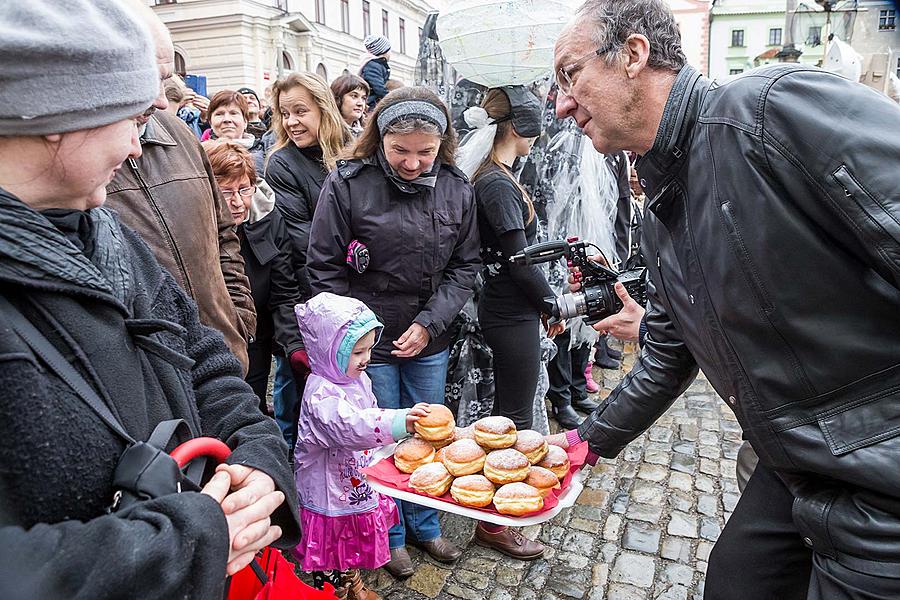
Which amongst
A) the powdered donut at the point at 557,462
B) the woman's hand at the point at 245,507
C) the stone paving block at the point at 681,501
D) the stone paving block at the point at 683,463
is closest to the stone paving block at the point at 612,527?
the stone paving block at the point at 681,501

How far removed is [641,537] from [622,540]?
111 mm

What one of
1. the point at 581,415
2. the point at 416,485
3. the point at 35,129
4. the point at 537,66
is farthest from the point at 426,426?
the point at 581,415

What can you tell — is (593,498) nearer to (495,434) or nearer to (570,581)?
(570,581)

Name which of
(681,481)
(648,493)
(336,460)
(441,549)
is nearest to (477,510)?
(336,460)

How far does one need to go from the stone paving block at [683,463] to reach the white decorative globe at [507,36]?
8.97 feet

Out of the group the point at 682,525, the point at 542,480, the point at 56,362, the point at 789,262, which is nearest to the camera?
the point at 56,362

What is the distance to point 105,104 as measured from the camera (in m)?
0.99

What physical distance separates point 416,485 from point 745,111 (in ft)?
5.13

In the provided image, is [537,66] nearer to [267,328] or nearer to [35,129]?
[267,328]

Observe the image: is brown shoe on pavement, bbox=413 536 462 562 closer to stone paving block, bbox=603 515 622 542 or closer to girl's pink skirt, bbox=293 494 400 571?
girl's pink skirt, bbox=293 494 400 571

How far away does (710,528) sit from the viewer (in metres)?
3.40

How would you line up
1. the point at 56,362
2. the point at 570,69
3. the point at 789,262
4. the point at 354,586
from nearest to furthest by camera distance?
the point at 56,362, the point at 789,262, the point at 570,69, the point at 354,586

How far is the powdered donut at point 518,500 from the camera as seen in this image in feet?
6.72

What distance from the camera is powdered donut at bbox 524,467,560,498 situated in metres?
2.20
